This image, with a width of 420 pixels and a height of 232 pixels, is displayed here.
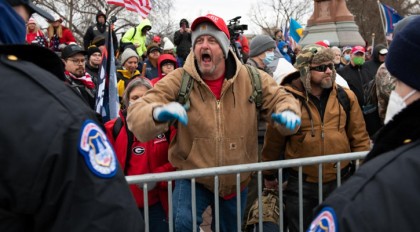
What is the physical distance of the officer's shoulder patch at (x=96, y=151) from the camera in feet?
5.06

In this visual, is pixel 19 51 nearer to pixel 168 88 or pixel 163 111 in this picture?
pixel 163 111

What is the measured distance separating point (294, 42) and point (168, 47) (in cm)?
432

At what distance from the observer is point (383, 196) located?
1490 mm

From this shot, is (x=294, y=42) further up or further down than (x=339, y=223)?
further down

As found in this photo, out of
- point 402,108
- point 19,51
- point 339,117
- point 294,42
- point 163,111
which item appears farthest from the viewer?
point 294,42

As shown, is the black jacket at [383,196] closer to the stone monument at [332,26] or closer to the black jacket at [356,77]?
the black jacket at [356,77]

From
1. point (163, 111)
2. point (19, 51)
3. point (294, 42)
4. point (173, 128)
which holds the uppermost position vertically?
point (19, 51)

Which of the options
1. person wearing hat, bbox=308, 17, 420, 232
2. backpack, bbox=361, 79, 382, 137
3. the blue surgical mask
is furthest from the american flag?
person wearing hat, bbox=308, 17, 420, 232

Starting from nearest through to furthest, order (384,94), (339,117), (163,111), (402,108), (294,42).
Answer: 1. (402,108)
2. (163,111)
3. (339,117)
4. (384,94)
5. (294,42)

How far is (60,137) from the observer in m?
1.49

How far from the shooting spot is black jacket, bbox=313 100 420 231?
4.86ft

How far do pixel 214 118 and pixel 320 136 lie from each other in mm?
995

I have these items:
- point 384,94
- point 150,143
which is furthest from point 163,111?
point 384,94

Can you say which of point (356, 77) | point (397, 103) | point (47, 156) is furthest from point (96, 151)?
point (356, 77)
